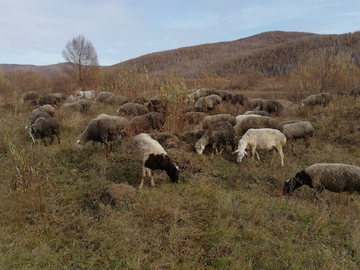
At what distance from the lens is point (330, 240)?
338 centimetres

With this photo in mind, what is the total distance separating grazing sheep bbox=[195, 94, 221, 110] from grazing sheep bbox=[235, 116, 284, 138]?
3858 mm

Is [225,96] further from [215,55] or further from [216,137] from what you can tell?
[215,55]

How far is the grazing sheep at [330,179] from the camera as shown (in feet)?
15.0

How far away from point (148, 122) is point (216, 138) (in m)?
2.58

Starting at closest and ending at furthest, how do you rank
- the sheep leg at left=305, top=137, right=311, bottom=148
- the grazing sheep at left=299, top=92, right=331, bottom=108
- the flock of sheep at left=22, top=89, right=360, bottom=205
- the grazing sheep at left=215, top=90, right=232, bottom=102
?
the flock of sheep at left=22, top=89, right=360, bottom=205, the sheep leg at left=305, top=137, right=311, bottom=148, the grazing sheep at left=299, top=92, right=331, bottom=108, the grazing sheep at left=215, top=90, right=232, bottom=102

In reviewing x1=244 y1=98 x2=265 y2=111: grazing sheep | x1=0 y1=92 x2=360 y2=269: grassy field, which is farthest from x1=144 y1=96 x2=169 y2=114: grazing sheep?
x1=244 y1=98 x2=265 y2=111: grazing sheep

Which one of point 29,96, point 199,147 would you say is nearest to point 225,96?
point 199,147

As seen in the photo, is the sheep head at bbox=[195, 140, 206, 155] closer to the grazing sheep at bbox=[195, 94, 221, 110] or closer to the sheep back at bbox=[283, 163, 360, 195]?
the sheep back at bbox=[283, 163, 360, 195]

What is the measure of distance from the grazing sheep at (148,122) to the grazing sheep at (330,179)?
4609 millimetres

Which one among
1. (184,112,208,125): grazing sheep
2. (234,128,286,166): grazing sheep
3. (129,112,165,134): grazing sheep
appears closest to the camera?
(234,128,286,166): grazing sheep

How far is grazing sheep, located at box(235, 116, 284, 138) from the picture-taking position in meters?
7.68

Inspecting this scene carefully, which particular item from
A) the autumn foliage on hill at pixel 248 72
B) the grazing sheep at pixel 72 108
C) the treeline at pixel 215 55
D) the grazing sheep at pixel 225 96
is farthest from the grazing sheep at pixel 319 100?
the treeline at pixel 215 55

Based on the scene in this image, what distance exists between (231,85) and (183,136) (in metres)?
15.6

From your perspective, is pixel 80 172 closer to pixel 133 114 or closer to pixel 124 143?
pixel 124 143
